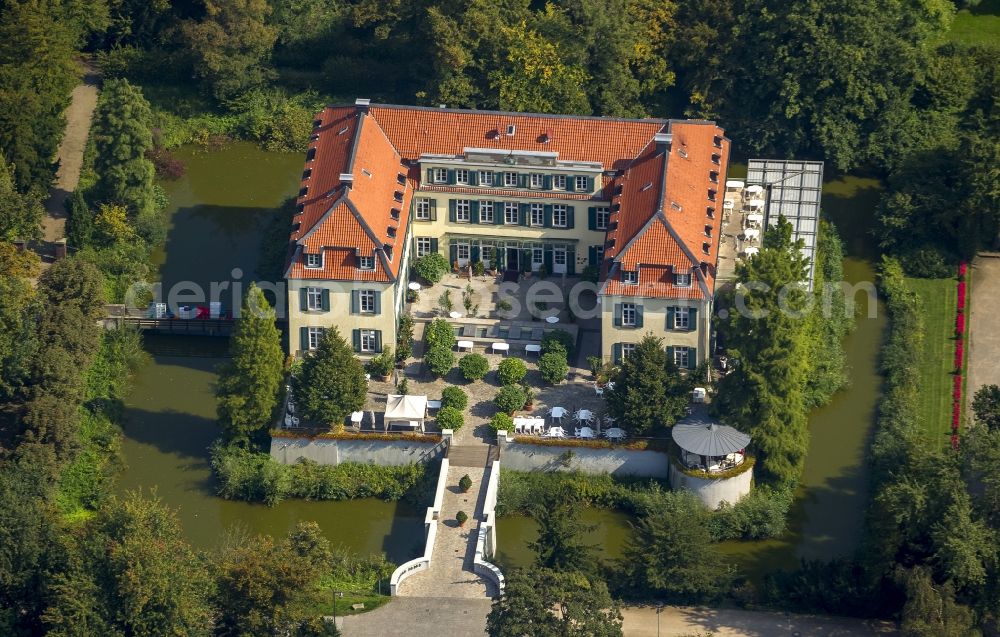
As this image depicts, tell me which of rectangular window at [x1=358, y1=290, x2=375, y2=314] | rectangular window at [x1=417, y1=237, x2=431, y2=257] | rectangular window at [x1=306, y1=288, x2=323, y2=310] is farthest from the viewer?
rectangular window at [x1=417, y1=237, x2=431, y2=257]

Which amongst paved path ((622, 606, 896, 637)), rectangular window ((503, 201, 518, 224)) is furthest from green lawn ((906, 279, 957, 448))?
rectangular window ((503, 201, 518, 224))

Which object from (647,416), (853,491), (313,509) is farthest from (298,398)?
(853,491)

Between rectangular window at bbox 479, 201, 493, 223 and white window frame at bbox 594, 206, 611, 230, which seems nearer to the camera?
white window frame at bbox 594, 206, 611, 230

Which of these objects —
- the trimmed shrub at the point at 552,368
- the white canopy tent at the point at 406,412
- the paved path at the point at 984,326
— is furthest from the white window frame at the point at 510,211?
the paved path at the point at 984,326

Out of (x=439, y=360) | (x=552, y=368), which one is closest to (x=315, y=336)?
(x=439, y=360)

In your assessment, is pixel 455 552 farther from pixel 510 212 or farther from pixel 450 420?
pixel 510 212

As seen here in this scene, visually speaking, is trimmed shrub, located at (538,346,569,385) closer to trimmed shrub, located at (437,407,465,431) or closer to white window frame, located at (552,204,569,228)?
trimmed shrub, located at (437,407,465,431)
